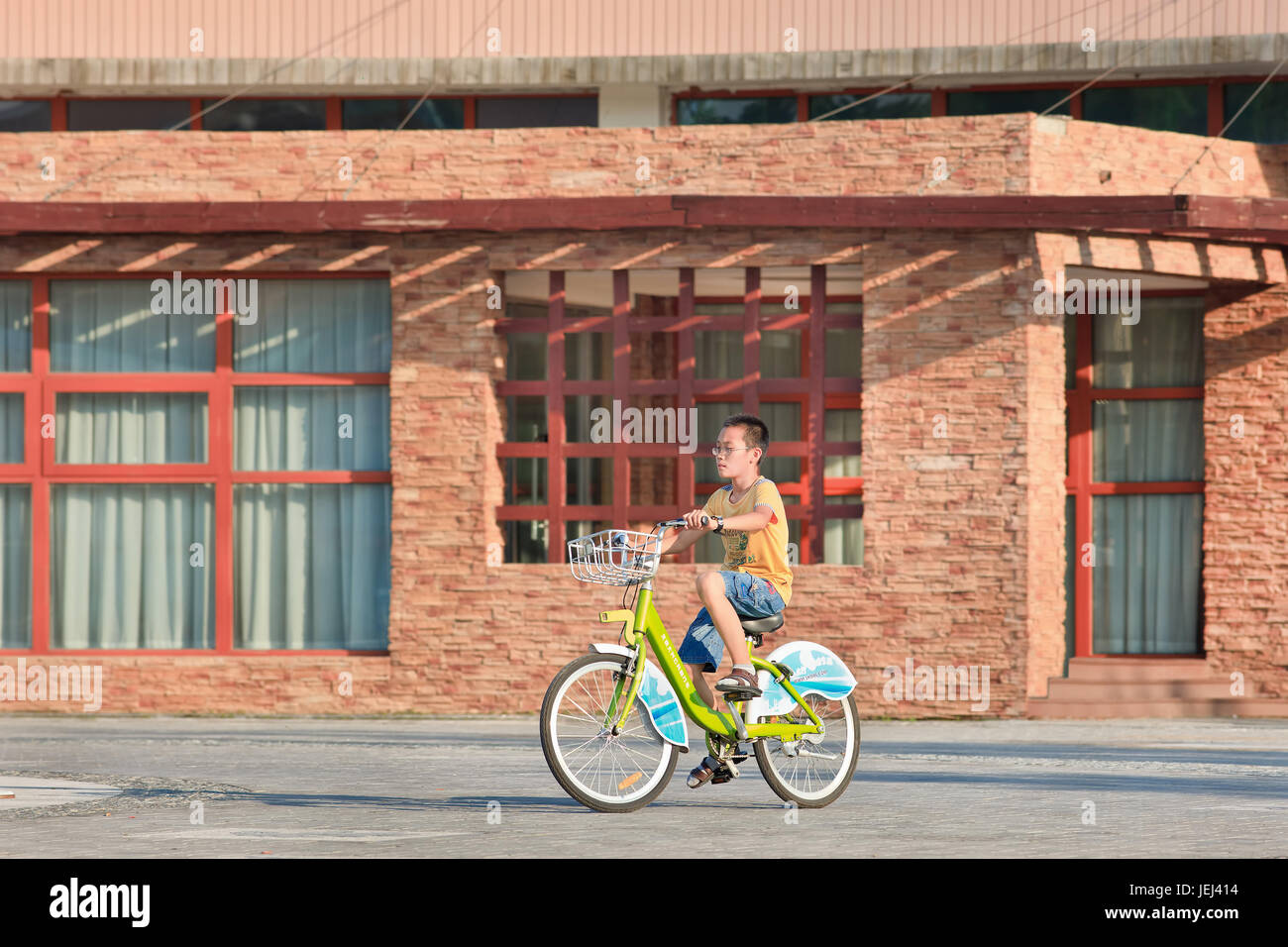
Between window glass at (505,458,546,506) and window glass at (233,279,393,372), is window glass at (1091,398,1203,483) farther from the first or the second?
window glass at (233,279,393,372)

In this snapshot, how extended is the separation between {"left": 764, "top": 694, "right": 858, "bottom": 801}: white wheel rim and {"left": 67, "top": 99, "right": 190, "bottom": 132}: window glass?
41.4 feet

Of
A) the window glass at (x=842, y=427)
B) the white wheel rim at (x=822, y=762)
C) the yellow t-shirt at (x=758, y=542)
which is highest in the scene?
the window glass at (x=842, y=427)

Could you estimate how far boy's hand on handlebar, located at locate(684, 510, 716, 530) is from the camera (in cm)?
779

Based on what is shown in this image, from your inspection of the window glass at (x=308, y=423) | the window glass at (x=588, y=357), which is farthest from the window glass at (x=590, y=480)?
the window glass at (x=308, y=423)

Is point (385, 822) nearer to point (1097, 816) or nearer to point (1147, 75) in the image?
point (1097, 816)

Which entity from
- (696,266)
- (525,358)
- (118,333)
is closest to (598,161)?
(696,266)

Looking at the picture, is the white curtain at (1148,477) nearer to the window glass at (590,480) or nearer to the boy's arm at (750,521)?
the window glass at (590,480)

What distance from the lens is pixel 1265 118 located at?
1855 cm

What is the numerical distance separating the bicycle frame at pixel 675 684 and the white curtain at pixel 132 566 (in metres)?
9.87

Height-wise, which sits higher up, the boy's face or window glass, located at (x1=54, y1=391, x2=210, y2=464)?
window glass, located at (x1=54, y1=391, x2=210, y2=464)

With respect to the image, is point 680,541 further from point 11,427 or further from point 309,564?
point 11,427

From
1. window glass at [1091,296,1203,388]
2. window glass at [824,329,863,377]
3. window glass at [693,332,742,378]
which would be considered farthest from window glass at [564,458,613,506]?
window glass at [1091,296,1203,388]

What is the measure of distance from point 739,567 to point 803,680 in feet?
2.24

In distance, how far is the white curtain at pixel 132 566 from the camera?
1727 cm
